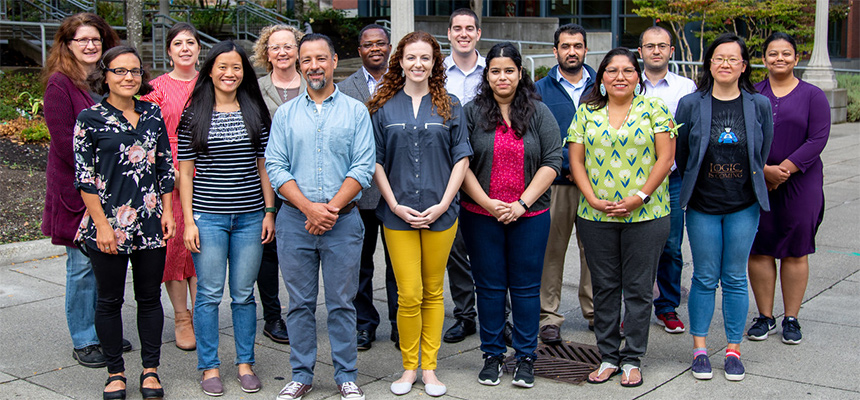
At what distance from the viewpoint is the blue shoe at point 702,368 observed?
459cm

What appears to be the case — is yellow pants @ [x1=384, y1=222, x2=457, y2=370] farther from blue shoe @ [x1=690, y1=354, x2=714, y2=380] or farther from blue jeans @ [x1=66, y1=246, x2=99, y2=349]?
blue jeans @ [x1=66, y1=246, x2=99, y2=349]

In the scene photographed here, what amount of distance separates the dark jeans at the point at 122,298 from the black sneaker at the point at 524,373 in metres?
2.00

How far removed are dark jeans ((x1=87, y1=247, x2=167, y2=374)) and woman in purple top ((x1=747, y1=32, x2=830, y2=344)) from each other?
12.2 feet

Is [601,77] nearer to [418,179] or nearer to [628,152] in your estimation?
[628,152]

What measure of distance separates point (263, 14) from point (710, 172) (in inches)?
700

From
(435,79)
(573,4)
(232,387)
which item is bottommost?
(232,387)

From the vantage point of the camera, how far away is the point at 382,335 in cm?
557

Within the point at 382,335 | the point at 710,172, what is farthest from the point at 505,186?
the point at 382,335

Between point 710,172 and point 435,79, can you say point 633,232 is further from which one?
point 435,79

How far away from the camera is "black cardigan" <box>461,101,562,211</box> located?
4578 mm

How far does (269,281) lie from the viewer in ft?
17.6

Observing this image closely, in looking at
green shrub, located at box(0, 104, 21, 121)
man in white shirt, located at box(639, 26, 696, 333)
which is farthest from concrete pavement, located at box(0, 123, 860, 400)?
green shrub, located at box(0, 104, 21, 121)

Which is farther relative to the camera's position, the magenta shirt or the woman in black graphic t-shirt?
the woman in black graphic t-shirt

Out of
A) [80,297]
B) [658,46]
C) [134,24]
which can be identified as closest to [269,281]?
[80,297]
